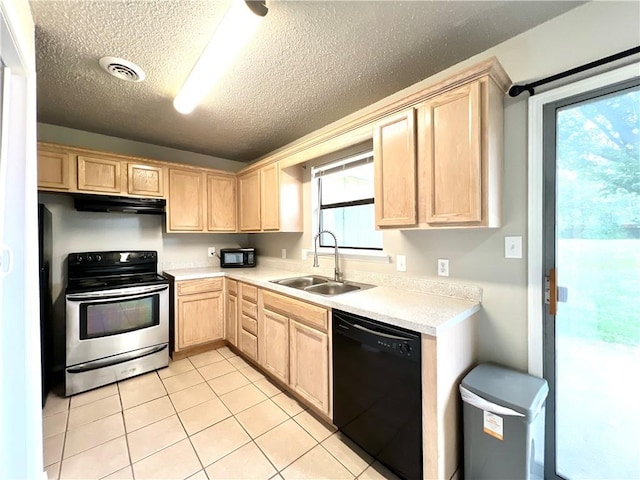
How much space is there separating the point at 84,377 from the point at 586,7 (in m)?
4.21

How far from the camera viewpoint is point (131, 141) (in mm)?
3111

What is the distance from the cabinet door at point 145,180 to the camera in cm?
284

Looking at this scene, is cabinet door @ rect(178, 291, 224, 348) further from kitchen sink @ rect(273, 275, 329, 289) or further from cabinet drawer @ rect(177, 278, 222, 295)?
kitchen sink @ rect(273, 275, 329, 289)

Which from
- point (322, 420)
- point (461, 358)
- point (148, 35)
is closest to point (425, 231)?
point (461, 358)

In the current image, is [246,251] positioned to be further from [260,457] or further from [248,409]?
[260,457]

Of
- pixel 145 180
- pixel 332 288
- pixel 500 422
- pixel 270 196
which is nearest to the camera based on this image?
pixel 500 422

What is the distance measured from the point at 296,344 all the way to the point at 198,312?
1.47m

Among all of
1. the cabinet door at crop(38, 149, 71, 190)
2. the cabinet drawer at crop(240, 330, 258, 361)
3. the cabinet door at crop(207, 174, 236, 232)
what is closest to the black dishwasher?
the cabinet drawer at crop(240, 330, 258, 361)

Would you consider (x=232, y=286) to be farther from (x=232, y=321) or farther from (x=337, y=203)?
(x=337, y=203)

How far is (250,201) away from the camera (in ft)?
11.1

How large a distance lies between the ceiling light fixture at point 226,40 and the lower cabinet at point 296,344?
5.26 ft

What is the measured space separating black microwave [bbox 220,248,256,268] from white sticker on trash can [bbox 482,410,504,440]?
2.94m

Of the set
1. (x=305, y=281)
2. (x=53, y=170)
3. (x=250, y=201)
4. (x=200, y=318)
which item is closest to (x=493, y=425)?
A: (x=305, y=281)

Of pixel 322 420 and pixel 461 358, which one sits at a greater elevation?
pixel 461 358
